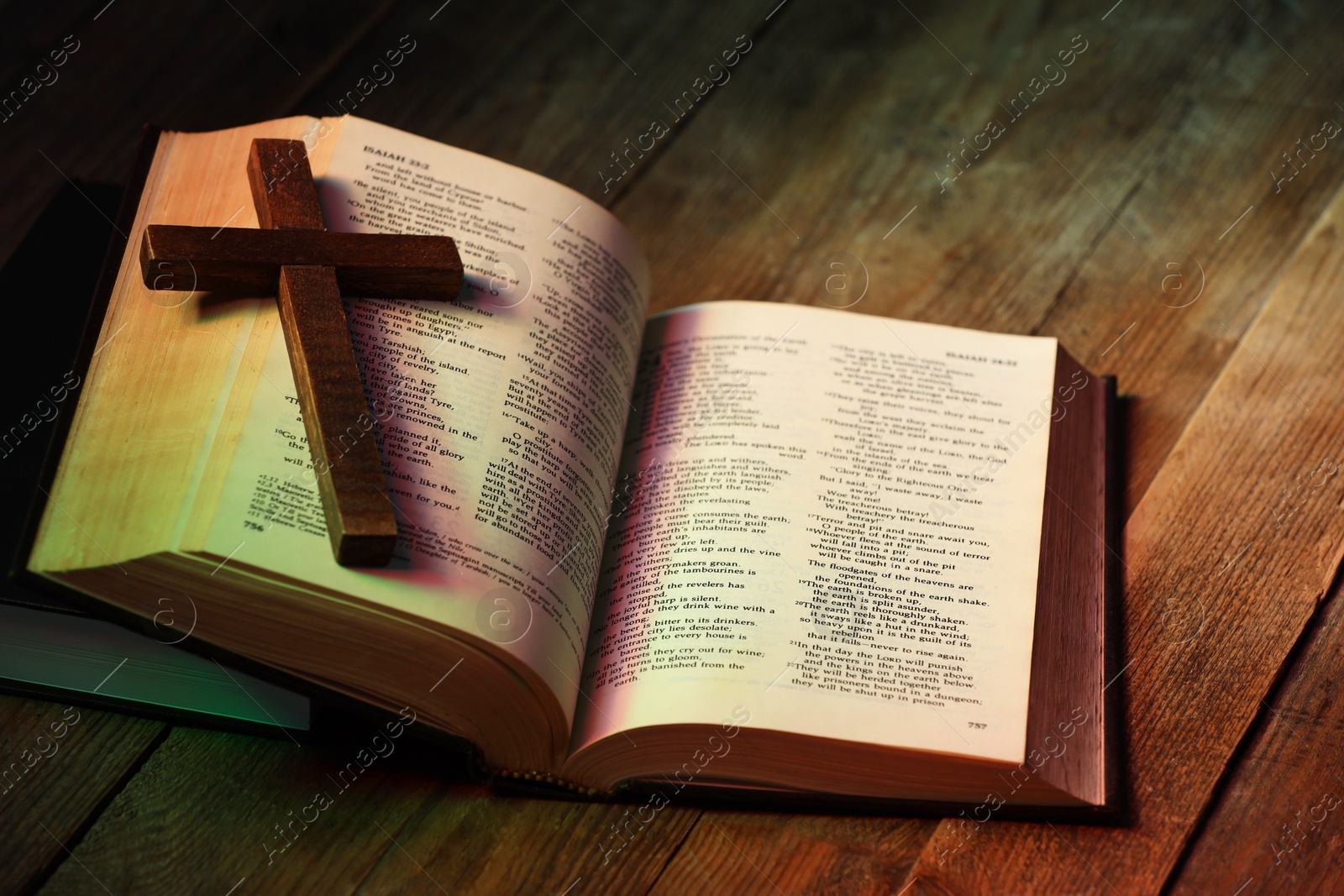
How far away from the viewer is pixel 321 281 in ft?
2.93

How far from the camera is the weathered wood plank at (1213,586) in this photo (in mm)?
868

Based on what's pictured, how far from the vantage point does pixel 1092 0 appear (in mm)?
1589

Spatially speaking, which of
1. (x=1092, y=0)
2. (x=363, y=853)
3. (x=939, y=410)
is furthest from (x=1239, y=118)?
(x=363, y=853)

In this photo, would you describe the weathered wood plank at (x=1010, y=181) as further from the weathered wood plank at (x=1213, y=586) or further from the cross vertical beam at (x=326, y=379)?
the cross vertical beam at (x=326, y=379)

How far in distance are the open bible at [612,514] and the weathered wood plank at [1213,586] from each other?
0.04 m

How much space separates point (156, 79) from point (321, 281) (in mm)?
734

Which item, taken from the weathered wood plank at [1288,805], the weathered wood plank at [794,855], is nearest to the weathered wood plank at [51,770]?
the weathered wood plank at [794,855]

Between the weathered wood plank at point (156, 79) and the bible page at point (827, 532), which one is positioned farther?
the weathered wood plank at point (156, 79)

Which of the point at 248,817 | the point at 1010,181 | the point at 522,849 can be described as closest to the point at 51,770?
the point at 248,817

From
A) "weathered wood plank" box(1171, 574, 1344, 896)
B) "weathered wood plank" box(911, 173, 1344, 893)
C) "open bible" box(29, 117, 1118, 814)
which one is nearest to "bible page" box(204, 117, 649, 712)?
"open bible" box(29, 117, 1118, 814)

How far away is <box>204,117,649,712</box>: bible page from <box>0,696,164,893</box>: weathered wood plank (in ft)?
0.88

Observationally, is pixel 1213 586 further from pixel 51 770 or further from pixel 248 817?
pixel 51 770

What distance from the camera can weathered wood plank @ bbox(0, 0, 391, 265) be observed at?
1335 mm

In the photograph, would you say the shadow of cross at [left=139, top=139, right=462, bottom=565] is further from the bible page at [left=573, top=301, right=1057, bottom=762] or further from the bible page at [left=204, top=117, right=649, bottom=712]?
the bible page at [left=573, top=301, right=1057, bottom=762]
